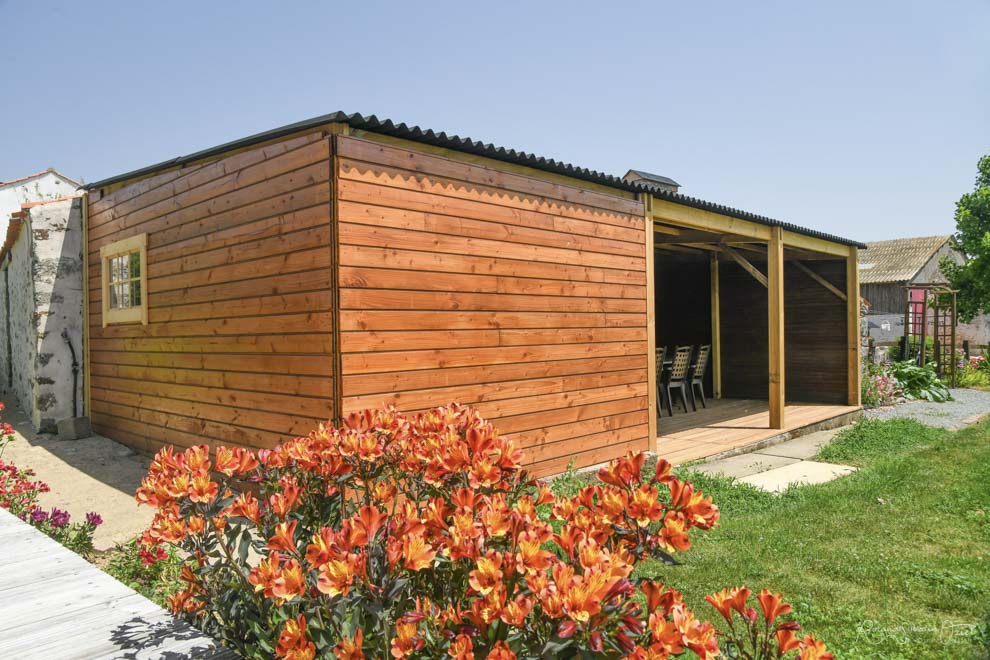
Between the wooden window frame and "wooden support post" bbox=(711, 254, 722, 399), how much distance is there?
8901mm

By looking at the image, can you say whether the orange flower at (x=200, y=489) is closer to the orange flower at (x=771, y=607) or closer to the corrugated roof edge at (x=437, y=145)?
the orange flower at (x=771, y=607)

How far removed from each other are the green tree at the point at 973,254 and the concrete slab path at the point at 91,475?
908 inches

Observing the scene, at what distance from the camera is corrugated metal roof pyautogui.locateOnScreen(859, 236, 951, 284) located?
23578mm

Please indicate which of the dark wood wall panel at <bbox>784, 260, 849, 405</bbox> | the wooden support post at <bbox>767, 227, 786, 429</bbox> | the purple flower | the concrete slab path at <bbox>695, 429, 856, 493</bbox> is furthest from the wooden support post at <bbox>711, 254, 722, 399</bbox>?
the purple flower

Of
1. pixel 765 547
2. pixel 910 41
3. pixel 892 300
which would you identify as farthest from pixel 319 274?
pixel 892 300

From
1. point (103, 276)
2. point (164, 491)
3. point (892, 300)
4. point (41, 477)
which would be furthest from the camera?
point (892, 300)

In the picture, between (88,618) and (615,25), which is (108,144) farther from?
(88,618)

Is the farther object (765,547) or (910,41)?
(910,41)

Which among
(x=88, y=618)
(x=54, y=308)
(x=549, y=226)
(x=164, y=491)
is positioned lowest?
(x=88, y=618)

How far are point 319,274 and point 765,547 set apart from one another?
335 cm

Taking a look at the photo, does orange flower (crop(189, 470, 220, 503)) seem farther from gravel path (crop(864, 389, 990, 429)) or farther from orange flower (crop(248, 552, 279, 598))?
gravel path (crop(864, 389, 990, 429))

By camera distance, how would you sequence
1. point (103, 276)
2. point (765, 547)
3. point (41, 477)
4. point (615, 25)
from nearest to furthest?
1. point (765, 547)
2. point (41, 477)
3. point (615, 25)
4. point (103, 276)

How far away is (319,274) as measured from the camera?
4.10 metres

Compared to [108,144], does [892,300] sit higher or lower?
lower
